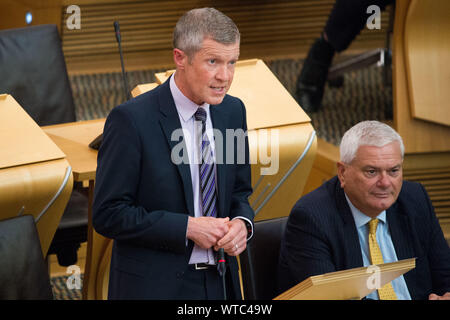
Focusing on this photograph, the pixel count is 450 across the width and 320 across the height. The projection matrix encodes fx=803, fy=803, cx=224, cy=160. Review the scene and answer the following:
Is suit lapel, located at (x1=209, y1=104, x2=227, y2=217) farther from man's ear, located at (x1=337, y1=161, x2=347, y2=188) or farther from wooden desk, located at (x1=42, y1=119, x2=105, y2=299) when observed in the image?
wooden desk, located at (x1=42, y1=119, x2=105, y2=299)

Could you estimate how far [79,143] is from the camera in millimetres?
3018

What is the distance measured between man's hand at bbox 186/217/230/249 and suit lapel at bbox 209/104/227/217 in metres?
0.11

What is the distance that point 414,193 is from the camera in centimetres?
242

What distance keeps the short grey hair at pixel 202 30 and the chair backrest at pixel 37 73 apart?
5.93 ft

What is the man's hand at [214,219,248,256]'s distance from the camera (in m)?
1.95

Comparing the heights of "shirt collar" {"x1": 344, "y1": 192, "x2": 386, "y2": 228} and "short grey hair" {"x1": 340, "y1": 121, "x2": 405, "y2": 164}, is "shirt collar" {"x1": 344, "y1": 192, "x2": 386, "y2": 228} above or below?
below

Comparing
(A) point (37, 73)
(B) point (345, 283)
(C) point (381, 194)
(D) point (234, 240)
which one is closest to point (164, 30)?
(A) point (37, 73)

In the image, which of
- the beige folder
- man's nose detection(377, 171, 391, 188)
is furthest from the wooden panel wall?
the beige folder

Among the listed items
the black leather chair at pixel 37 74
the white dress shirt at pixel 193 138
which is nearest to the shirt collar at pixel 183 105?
the white dress shirt at pixel 193 138

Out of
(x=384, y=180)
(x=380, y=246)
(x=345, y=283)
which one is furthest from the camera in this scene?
(x=380, y=246)

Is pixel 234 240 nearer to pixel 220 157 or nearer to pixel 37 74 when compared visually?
pixel 220 157

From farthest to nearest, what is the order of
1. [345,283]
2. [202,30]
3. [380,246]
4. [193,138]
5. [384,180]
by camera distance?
1. [380,246]
2. [384,180]
3. [193,138]
4. [202,30]
5. [345,283]

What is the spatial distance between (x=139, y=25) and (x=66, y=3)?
0.48m

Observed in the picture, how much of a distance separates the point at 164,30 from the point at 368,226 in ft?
9.53
